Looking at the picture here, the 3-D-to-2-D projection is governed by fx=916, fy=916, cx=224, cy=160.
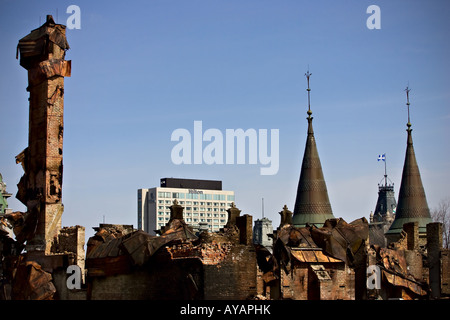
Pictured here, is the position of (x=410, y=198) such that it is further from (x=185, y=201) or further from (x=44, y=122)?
(x=185, y=201)

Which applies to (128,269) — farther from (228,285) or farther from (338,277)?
(338,277)

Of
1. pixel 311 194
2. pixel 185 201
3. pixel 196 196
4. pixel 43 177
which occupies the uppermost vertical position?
pixel 196 196

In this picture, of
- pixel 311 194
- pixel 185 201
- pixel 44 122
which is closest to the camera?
pixel 44 122

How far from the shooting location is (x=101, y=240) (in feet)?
143

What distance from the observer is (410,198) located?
68938mm

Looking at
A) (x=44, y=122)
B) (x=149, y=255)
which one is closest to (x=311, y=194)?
(x=44, y=122)

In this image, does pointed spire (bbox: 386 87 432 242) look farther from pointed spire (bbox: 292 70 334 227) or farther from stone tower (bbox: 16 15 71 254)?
stone tower (bbox: 16 15 71 254)

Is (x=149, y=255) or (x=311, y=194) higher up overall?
(x=311, y=194)

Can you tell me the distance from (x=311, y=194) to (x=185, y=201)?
115m

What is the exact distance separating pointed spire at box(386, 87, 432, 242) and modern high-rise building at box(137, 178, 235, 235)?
110m

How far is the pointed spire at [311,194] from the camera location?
6694 centimetres

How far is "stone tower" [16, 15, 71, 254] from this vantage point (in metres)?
43.0

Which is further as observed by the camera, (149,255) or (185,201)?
(185,201)
